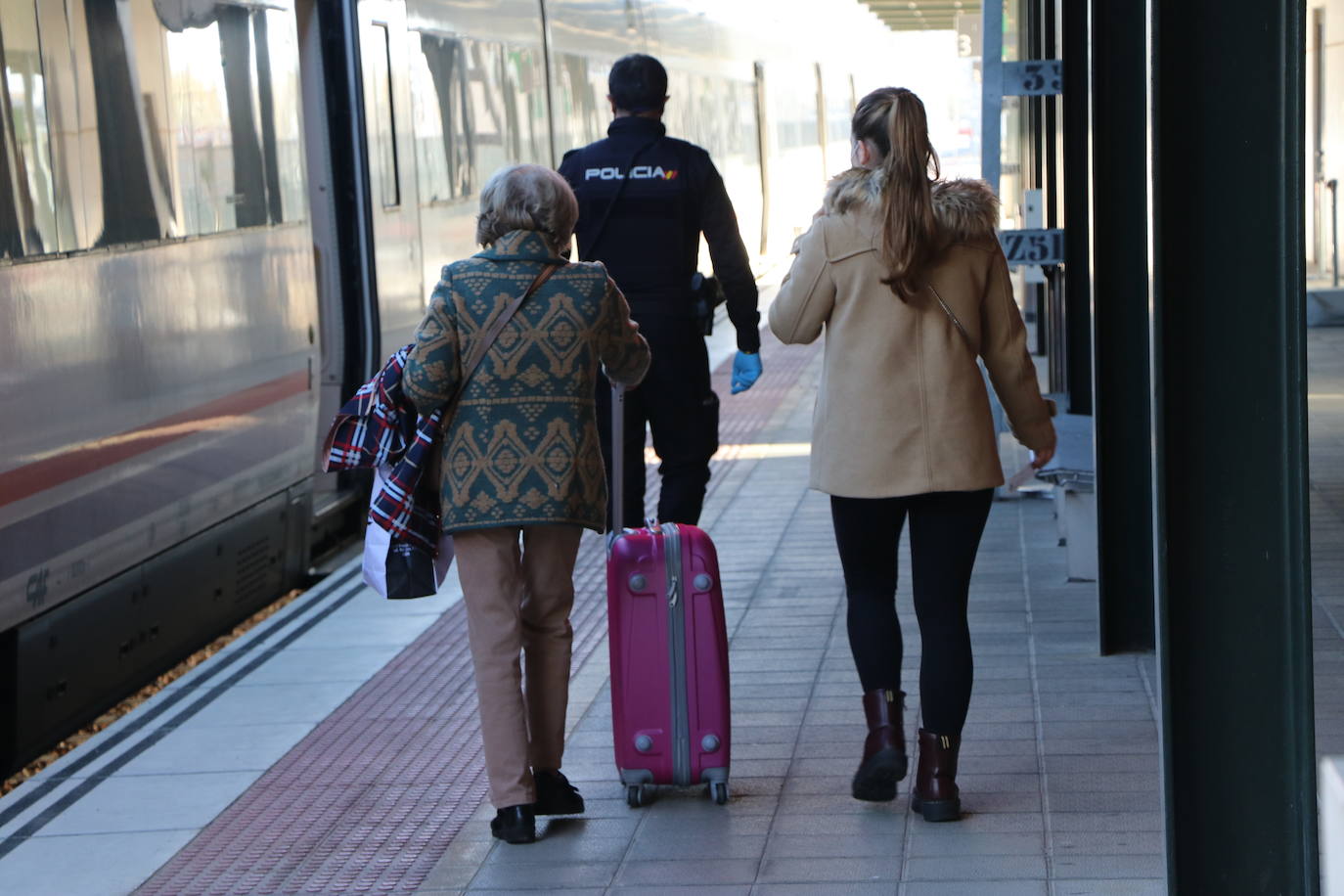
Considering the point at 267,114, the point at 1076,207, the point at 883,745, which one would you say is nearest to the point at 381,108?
the point at 267,114

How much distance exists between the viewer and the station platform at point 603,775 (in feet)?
13.1

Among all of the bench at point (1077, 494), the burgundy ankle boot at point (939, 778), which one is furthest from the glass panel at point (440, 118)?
the burgundy ankle boot at point (939, 778)

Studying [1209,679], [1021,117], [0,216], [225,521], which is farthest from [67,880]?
[1021,117]

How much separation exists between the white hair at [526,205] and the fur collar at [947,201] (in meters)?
0.56

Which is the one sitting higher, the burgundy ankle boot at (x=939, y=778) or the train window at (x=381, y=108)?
the train window at (x=381, y=108)

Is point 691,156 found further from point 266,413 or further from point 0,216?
point 266,413

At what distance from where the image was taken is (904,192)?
392 cm

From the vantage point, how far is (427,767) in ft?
16.0

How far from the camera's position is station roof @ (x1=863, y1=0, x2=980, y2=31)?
89.5 ft

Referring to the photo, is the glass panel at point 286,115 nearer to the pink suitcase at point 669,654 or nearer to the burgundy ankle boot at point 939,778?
the pink suitcase at point 669,654

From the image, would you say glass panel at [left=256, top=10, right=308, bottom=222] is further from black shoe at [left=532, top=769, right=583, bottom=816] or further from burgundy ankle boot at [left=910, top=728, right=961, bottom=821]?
burgundy ankle boot at [left=910, top=728, right=961, bottom=821]

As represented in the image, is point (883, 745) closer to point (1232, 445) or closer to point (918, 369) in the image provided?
point (918, 369)

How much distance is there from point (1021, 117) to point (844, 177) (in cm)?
908

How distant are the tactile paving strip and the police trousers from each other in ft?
2.11
